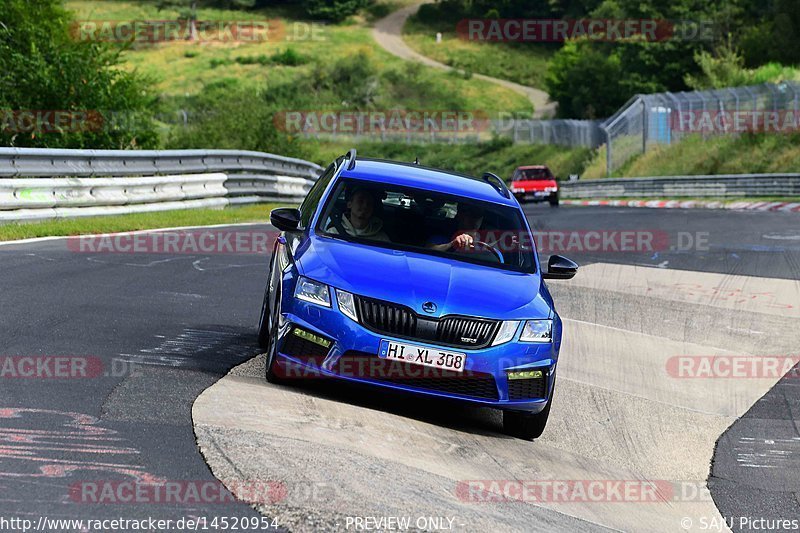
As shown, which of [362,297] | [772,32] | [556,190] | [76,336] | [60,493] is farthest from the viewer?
[772,32]

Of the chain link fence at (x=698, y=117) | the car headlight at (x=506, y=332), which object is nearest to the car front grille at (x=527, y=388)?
the car headlight at (x=506, y=332)

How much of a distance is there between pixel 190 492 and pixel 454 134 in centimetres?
7897

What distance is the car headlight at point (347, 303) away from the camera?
7379 mm

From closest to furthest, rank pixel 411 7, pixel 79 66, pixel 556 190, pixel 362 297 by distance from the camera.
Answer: pixel 362 297 → pixel 79 66 → pixel 556 190 → pixel 411 7

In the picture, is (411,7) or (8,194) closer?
(8,194)

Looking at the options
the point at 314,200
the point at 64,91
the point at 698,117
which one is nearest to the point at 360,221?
the point at 314,200

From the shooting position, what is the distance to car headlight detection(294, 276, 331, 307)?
7.48 m

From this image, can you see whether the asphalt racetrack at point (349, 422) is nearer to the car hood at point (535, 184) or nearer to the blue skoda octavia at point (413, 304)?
the blue skoda octavia at point (413, 304)

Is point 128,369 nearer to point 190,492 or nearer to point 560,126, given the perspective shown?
point 190,492

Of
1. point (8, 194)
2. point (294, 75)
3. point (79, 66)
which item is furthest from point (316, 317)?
point (294, 75)

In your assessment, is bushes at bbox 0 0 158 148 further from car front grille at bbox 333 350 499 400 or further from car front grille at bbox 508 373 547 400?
car front grille at bbox 508 373 547 400

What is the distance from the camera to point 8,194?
56.1ft

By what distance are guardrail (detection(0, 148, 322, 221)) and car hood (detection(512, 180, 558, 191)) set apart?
1414 cm

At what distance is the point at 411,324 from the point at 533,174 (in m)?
36.3
